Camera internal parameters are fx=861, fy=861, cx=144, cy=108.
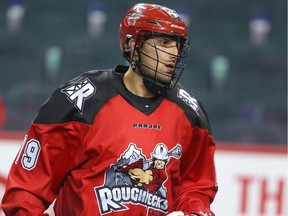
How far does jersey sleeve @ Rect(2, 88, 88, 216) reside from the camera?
8.83ft

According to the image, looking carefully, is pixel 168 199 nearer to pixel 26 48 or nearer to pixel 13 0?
pixel 26 48

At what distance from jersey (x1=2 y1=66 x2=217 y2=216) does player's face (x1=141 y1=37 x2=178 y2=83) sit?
4.2 inches

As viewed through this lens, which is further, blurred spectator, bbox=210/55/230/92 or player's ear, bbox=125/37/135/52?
blurred spectator, bbox=210/55/230/92

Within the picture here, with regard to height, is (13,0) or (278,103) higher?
(13,0)

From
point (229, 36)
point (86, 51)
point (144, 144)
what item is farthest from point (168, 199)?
point (229, 36)

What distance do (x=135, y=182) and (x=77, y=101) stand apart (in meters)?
0.32

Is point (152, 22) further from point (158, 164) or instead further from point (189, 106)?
point (158, 164)

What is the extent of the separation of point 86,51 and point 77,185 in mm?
3703

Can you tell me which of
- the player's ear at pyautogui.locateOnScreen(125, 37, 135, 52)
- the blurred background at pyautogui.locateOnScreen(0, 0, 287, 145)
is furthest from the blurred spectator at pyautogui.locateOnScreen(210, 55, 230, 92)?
the player's ear at pyautogui.locateOnScreen(125, 37, 135, 52)

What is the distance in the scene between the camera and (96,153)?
270 cm

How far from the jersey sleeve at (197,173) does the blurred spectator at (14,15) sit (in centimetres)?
402

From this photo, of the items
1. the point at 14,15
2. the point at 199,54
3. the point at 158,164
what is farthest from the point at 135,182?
the point at 14,15

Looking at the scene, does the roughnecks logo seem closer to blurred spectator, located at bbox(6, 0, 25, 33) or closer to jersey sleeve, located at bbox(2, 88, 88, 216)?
jersey sleeve, located at bbox(2, 88, 88, 216)

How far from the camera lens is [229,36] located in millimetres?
6816
